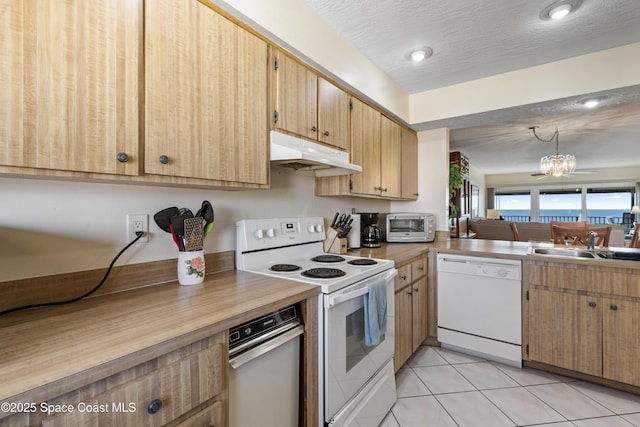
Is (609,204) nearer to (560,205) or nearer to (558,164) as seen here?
(560,205)

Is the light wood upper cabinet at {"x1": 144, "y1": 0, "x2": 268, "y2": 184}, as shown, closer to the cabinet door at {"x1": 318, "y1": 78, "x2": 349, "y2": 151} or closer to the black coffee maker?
the cabinet door at {"x1": 318, "y1": 78, "x2": 349, "y2": 151}

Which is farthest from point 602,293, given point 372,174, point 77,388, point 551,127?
point 551,127

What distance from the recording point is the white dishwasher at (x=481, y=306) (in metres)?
2.20

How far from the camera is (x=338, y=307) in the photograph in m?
1.32

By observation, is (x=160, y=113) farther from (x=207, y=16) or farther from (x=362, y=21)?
(x=362, y=21)

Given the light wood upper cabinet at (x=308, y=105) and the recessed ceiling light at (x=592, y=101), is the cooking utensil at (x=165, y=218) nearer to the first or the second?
the light wood upper cabinet at (x=308, y=105)

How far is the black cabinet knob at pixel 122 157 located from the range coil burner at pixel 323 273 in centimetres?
88

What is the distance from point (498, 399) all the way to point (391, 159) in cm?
193

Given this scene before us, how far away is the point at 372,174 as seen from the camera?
7.81 ft

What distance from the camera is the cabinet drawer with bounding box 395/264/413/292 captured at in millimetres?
1987

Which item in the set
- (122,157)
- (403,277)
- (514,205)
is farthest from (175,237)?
(514,205)

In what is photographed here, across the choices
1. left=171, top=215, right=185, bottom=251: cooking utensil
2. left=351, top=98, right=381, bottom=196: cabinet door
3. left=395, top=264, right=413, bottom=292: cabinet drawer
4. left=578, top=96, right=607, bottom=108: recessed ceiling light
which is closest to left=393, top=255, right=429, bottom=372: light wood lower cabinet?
left=395, top=264, right=413, bottom=292: cabinet drawer

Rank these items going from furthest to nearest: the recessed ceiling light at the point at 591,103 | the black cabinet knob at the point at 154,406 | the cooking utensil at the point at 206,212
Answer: the recessed ceiling light at the point at 591,103, the cooking utensil at the point at 206,212, the black cabinet knob at the point at 154,406

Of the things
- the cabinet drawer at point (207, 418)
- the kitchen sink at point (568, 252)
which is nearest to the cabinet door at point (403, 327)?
the kitchen sink at point (568, 252)
